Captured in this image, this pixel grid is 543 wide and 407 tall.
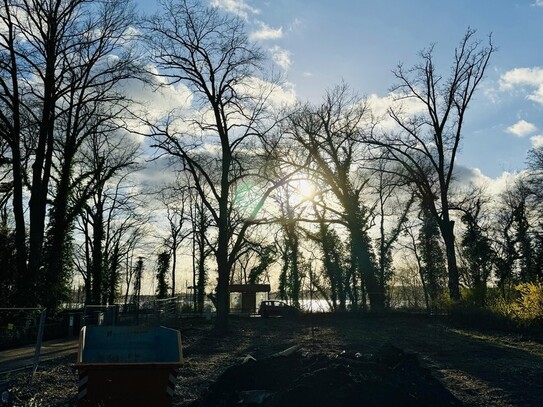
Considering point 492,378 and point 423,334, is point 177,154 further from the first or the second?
point 492,378

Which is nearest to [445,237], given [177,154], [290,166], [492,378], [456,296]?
[456,296]

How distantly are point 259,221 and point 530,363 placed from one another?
15.4 m

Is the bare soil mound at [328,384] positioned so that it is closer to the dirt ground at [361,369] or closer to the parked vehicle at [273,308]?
the dirt ground at [361,369]

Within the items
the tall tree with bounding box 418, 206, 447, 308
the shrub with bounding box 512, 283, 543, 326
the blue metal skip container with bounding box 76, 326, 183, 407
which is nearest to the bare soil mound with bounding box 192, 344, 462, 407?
the blue metal skip container with bounding box 76, 326, 183, 407

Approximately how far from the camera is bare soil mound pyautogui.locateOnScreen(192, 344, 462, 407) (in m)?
8.50

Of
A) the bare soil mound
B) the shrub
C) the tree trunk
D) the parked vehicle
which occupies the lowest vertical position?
the bare soil mound

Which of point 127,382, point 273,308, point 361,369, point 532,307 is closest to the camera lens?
point 127,382

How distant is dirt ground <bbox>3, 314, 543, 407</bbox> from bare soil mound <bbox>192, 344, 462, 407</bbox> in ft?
0.07

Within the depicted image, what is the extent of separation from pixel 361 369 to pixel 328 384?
3.57ft

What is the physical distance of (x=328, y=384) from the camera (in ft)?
29.4

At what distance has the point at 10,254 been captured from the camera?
954 inches

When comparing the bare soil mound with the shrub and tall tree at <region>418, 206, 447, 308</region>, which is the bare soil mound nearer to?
the shrub

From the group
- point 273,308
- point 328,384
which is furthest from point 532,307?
point 273,308

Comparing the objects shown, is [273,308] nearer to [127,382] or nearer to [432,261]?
[432,261]
